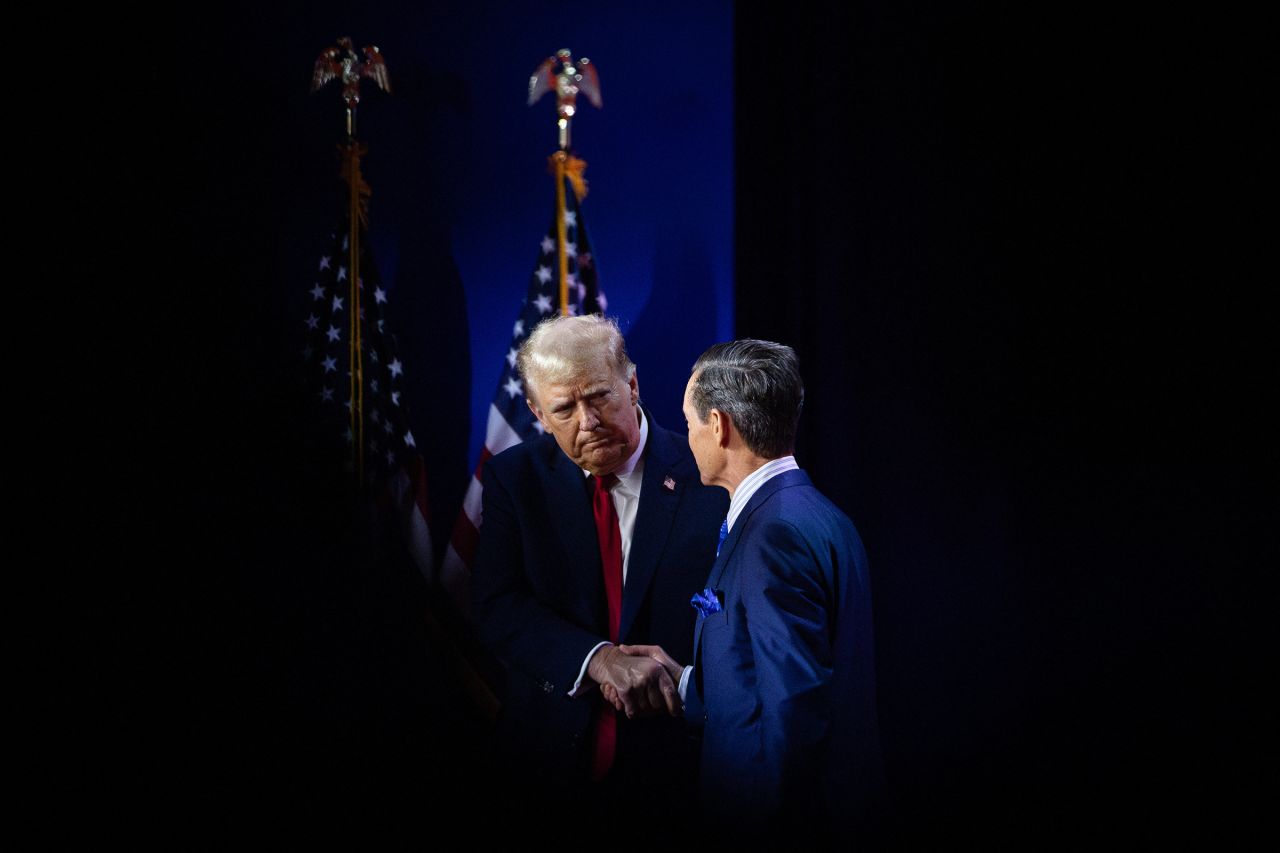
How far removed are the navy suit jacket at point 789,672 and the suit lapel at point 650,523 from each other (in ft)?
1.30

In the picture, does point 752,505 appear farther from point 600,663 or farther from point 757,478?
point 600,663

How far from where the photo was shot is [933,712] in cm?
335

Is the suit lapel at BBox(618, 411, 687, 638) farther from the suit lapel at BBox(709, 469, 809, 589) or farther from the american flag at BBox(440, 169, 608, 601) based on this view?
the american flag at BBox(440, 169, 608, 601)

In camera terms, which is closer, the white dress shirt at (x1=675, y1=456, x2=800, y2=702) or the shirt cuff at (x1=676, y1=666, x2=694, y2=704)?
the white dress shirt at (x1=675, y1=456, x2=800, y2=702)

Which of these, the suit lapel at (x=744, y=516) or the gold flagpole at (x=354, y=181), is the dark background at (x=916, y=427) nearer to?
the gold flagpole at (x=354, y=181)

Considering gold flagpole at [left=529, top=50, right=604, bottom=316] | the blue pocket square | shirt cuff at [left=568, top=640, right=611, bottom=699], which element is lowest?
shirt cuff at [left=568, top=640, right=611, bottom=699]

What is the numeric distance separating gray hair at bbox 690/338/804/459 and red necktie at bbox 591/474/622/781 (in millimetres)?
552

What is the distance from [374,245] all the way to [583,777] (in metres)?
1.95

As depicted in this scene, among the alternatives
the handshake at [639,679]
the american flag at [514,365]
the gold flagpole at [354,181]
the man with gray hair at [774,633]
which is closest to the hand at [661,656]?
the handshake at [639,679]

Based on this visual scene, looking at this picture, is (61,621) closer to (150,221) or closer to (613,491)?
(150,221)

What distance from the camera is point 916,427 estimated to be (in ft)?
11.0

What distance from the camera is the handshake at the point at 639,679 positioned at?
2.26 metres

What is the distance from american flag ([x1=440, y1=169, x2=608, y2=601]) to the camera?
3.16 metres

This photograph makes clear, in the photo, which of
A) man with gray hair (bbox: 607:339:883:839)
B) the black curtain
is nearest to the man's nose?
man with gray hair (bbox: 607:339:883:839)
